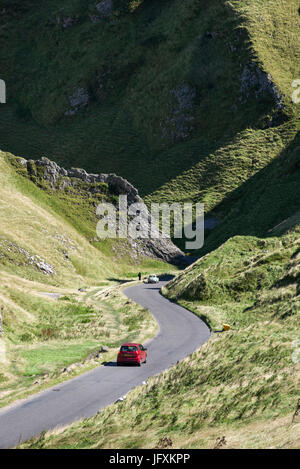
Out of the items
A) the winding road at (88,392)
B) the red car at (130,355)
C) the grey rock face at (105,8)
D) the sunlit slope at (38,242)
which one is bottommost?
the winding road at (88,392)

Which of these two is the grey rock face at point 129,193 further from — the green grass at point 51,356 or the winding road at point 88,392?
the green grass at point 51,356

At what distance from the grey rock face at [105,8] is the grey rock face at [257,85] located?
227ft

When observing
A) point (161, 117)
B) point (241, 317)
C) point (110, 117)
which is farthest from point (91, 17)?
point (241, 317)

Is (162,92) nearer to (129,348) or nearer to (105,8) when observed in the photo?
(105,8)

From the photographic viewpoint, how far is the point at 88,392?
2320 cm

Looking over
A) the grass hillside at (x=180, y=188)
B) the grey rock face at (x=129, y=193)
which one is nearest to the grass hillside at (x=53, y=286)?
the grass hillside at (x=180, y=188)

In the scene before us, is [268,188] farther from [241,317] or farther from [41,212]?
[241,317]

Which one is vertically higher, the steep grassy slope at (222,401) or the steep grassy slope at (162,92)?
the steep grassy slope at (162,92)

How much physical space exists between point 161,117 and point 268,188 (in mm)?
60592

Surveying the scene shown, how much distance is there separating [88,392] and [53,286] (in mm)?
45139

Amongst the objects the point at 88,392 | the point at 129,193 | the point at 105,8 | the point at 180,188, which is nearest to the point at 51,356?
the point at 88,392

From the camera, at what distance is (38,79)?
19250 cm

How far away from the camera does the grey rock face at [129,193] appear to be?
101 metres

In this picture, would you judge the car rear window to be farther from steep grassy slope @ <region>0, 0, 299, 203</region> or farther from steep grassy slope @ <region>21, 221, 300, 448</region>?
steep grassy slope @ <region>0, 0, 299, 203</region>
